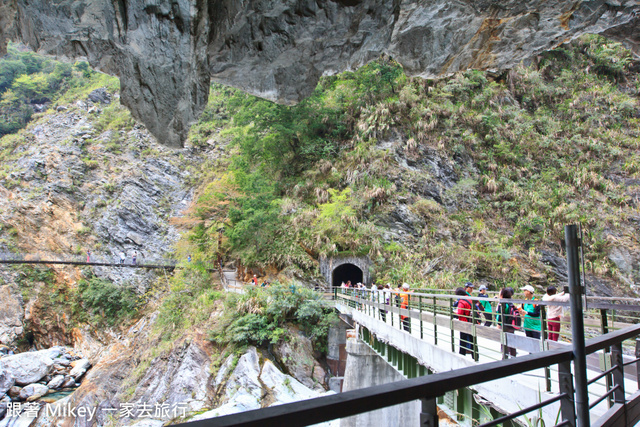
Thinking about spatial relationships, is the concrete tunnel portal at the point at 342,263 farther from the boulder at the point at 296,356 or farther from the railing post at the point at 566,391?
the railing post at the point at 566,391

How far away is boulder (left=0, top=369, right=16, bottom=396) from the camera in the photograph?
55.0 ft

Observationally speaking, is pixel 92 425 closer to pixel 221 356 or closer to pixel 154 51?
pixel 221 356

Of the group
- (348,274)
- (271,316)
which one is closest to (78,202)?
(348,274)

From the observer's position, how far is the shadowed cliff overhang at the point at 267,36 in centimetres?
545

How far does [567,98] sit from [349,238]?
18072mm

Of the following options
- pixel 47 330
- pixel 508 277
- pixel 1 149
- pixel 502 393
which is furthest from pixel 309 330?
pixel 1 149

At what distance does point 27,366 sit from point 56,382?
2111mm

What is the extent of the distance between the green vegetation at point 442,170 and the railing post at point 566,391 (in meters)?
15.9

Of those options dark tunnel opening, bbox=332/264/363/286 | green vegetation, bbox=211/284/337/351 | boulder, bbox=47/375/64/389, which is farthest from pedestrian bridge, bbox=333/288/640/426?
boulder, bbox=47/375/64/389

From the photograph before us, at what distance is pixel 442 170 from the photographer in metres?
21.6

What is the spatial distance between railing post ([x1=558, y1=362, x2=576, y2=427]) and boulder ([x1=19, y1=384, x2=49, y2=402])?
22.0 meters

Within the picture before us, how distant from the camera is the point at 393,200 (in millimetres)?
20297

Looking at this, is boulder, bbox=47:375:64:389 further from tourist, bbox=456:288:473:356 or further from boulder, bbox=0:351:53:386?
tourist, bbox=456:288:473:356

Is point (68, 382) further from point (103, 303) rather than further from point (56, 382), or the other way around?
point (103, 303)
